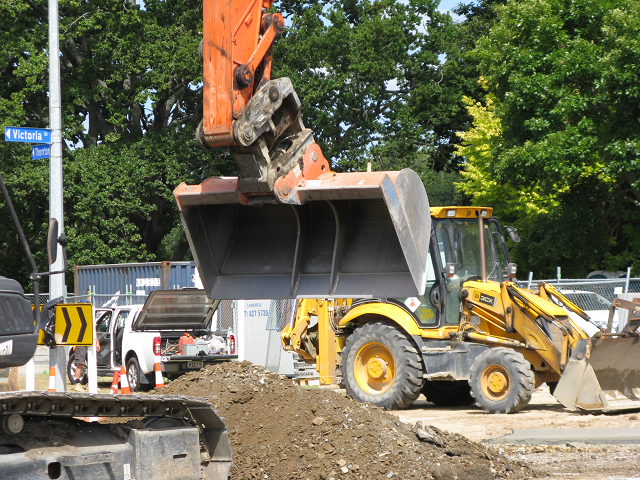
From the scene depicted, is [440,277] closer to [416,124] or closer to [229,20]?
[229,20]

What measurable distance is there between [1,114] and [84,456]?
83.4 feet

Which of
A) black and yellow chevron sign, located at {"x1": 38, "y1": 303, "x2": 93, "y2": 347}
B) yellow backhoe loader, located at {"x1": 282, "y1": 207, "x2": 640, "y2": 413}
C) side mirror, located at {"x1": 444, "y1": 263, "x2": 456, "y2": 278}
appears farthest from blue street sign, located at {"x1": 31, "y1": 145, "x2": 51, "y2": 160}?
black and yellow chevron sign, located at {"x1": 38, "y1": 303, "x2": 93, "y2": 347}

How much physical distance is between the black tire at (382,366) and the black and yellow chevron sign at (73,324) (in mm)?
6152

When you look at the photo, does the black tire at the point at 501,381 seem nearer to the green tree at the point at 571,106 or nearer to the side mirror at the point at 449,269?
the side mirror at the point at 449,269

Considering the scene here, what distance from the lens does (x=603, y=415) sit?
1134 centimetres

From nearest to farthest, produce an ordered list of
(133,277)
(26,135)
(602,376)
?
(602,376) < (26,135) < (133,277)

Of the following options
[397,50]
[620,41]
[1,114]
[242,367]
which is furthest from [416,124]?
[242,367]

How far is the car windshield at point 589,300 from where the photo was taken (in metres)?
19.2

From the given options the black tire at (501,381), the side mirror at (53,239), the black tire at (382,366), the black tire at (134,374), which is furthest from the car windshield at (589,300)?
the side mirror at (53,239)

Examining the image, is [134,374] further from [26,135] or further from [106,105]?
[106,105]

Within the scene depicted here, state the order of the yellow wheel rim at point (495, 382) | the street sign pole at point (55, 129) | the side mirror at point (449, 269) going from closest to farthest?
the yellow wheel rim at point (495, 382)
the side mirror at point (449, 269)
the street sign pole at point (55, 129)

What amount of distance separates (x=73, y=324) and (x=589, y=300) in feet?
49.5

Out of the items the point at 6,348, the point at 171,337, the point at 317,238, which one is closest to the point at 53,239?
the point at 6,348

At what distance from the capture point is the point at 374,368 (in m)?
12.5
